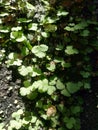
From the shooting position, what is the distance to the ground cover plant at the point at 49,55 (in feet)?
9.19

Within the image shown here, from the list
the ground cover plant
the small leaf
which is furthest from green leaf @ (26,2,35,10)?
the small leaf

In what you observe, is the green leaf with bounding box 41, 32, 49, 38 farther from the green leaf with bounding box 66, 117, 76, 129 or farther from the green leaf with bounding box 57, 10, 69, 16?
the green leaf with bounding box 66, 117, 76, 129

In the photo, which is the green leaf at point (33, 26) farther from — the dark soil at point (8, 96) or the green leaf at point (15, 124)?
the green leaf at point (15, 124)

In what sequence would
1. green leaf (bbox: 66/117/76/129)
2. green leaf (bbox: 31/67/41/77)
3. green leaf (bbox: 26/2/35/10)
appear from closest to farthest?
green leaf (bbox: 66/117/76/129), green leaf (bbox: 31/67/41/77), green leaf (bbox: 26/2/35/10)

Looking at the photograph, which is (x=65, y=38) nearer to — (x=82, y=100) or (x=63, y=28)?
(x=63, y=28)

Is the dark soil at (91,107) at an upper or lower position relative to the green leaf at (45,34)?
lower

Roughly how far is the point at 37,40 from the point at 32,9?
1.34ft

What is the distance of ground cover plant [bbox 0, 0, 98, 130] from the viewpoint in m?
2.80

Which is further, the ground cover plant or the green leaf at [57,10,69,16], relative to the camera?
the green leaf at [57,10,69,16]

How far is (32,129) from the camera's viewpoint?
2773 mm

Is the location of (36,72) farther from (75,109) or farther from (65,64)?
(75,109)

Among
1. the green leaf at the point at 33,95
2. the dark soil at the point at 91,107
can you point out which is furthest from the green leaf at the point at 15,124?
the dark soil at the point at 91,107

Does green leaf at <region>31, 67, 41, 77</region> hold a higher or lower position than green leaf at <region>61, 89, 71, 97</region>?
higher

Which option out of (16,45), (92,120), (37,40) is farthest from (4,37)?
(92,120)
